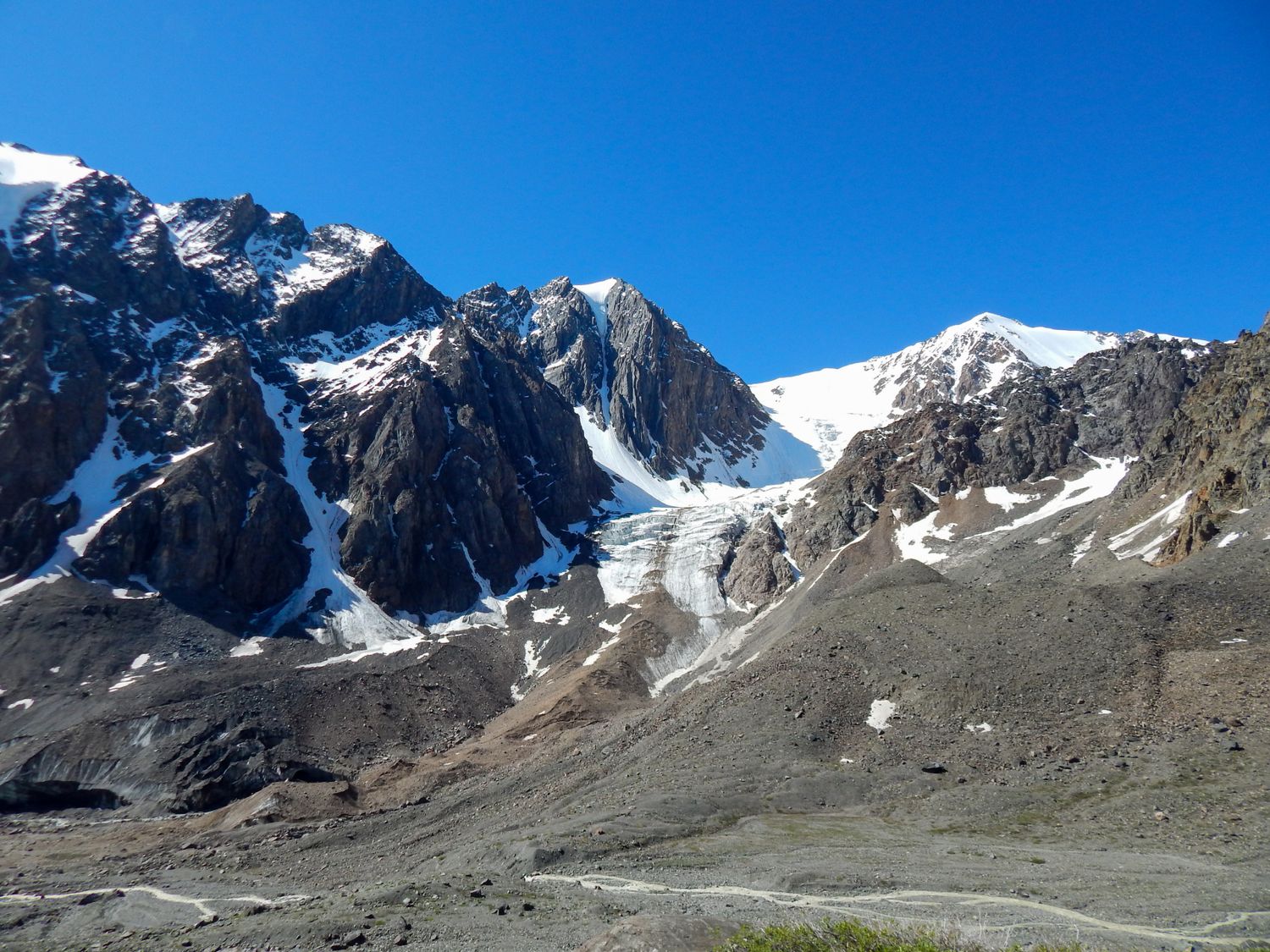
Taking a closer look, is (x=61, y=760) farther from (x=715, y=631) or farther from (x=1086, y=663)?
(x=1086, y=663)

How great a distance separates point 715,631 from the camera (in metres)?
102

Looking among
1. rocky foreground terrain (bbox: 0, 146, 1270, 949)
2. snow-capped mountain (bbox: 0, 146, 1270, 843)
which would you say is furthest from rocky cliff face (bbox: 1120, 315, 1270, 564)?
rocky foreground terrain (bbox: 0, 146, 1270, 949)

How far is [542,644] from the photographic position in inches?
4094

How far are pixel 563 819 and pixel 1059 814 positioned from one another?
82.0 ft

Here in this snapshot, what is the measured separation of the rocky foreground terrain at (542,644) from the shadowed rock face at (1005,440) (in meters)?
0.83

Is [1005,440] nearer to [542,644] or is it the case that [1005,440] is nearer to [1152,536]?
[1152,536]

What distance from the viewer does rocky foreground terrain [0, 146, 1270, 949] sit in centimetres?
3011

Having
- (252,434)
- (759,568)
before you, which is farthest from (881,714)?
(252,434)

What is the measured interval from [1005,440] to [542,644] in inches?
3084

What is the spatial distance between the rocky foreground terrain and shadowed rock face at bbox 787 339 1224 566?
0.83m

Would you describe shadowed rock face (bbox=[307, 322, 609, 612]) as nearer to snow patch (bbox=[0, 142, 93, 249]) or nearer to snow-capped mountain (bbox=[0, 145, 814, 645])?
snow-capped mountain (bbox=[0, 145, 814, 645])

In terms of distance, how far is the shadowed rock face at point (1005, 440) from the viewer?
112625 millimetres

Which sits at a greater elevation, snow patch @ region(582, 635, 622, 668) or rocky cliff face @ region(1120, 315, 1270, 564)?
rocky cliff face @ region(1120, 315, 1270, 564)

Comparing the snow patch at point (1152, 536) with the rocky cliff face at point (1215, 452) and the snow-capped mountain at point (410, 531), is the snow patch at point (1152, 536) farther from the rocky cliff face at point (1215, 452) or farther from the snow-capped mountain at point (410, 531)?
the rocky cliff face at point (1215, 452)
